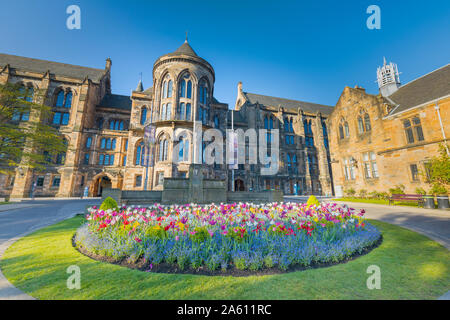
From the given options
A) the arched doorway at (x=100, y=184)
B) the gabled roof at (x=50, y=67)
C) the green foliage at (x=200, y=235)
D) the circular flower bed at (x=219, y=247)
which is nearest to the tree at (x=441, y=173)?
the circular flower bed at (x=219, y=247)

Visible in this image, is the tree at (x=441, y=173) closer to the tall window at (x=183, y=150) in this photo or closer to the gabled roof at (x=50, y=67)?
the tall window at (x=183, y=150)

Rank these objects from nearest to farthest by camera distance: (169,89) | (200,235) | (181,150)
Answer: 1. (200,235)
2. (181,150)
3. (169,89)

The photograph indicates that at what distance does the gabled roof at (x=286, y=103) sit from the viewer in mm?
41491

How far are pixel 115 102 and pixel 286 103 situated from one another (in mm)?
39284

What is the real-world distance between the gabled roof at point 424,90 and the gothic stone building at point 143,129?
18.1m

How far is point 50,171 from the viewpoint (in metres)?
26.6

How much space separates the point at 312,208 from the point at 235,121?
29.7 m

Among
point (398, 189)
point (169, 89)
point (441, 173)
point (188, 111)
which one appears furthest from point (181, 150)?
point (441, 173)

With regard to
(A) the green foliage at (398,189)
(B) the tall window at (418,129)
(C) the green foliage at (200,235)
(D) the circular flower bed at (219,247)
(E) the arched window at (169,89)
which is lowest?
(D) the circular flower bed at (219,247)

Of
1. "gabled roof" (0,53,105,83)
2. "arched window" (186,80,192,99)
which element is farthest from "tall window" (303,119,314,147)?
"gabled roof" (0,53,105,83)

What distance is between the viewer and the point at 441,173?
1201 cm

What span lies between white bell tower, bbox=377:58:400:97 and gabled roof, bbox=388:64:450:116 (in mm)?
14546

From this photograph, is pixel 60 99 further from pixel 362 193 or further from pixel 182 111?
pixel 362 193

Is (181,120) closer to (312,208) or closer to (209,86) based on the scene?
(209,86)
